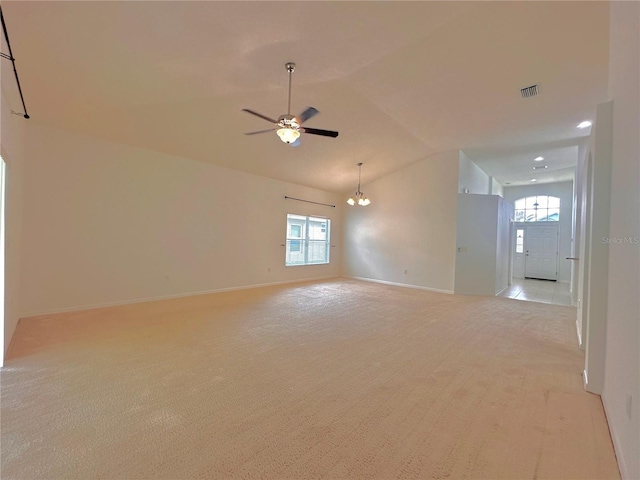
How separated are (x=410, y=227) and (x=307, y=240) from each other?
288 centimetres

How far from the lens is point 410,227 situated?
773 cm

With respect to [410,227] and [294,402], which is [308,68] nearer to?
[294,402]

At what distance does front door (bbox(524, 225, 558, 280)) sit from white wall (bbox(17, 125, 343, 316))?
908cm

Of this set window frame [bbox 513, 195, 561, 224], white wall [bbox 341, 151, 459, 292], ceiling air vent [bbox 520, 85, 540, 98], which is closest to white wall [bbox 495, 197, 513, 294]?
white wall [bbox 341, 151, 459, 292]

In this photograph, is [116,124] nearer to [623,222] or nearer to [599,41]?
[623,222]

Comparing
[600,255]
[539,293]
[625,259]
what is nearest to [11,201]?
[625,259]

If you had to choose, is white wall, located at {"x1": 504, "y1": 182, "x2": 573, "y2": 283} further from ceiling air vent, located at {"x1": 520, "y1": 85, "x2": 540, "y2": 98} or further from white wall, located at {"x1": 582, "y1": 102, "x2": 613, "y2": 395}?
white wall, located at {"x1": 582, "y1": 102, "x2": 613, "y2": 395}

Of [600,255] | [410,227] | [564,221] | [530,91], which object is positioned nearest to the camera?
[600,255]

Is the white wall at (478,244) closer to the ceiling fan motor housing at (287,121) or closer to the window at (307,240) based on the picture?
the window at (307,240)

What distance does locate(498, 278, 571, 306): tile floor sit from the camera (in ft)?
21.0

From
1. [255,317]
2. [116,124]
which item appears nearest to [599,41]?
[255,317]

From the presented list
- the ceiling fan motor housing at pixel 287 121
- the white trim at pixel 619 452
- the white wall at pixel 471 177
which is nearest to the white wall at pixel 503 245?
the white wall at pixel 471 177

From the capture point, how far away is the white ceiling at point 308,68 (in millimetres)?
2666

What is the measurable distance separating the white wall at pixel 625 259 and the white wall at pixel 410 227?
4740 millimetres
